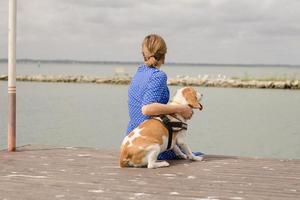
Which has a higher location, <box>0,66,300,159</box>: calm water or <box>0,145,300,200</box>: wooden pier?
<box>0,145,300,200</box>: wooden pier

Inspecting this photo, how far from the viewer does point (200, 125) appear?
22891 millimetres

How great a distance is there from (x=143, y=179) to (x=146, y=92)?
120cm

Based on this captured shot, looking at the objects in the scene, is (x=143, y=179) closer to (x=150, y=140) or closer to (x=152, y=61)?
(x=150, y=140)

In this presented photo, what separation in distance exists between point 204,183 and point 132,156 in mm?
992

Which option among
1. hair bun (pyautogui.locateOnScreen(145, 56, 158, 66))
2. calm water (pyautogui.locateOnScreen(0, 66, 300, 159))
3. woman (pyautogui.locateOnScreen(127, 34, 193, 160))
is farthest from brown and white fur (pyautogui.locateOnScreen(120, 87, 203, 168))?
calm water (pyautogui.locateOnScreen(0, 66, 300, 159))

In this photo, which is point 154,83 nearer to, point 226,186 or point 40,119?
point 226,186

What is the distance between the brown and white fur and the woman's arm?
64 millimetres

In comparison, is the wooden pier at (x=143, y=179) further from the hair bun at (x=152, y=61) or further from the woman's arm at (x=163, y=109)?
the hair bun at (x=152, y=61)

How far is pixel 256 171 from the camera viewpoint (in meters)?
6.36

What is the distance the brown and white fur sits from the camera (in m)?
6.27

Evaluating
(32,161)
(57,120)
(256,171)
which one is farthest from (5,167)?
(57,120)

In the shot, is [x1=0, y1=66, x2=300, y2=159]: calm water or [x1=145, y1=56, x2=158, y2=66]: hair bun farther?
[x1=0, y1=66, x2=300, y2=159]: calm water

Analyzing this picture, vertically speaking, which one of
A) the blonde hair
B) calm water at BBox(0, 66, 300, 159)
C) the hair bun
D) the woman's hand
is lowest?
calm water at BBox(0, 66, 300, 159)

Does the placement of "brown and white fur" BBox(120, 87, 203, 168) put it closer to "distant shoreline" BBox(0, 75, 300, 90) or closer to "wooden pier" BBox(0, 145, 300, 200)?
"wooden pier" BBox(0, 145, 300, 200)
